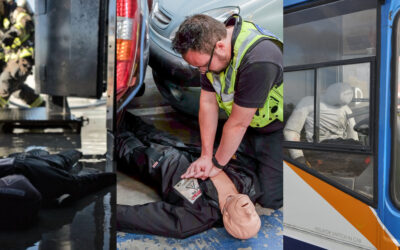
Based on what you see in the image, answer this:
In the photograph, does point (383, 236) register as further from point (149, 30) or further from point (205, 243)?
point (149, 30)

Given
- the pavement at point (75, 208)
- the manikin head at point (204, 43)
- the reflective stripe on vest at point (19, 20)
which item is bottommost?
the pavement at point (75, 208)

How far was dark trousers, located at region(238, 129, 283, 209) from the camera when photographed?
90cm

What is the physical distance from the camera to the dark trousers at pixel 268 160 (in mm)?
896

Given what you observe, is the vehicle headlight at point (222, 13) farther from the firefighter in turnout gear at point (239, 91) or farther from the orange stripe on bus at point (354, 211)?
the orange stripe on bus at point (354, 211)

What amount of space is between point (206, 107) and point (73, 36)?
1.06m

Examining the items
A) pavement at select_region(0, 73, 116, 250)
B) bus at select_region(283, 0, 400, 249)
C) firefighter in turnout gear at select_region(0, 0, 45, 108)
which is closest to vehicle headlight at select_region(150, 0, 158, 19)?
bus at select_region(283, 0, 400, 249)

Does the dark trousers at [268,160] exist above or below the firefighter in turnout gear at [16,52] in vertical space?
below

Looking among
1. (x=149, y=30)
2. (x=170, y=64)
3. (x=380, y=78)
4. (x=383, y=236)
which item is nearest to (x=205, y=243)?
(x=170, y=64)

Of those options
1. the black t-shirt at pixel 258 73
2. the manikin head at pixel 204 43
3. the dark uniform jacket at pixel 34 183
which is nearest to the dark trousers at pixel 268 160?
the black t-shirt at pixel 258 73

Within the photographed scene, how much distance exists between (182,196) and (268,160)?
28cm

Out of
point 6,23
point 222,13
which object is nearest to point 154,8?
point 222,13

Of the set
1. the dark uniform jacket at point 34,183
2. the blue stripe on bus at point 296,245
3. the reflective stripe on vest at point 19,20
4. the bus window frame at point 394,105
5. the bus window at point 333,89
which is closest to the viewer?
the bus window frame at point 394,105

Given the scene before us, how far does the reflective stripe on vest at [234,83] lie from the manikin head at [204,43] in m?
0.02

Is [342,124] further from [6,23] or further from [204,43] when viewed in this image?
[6,23]
